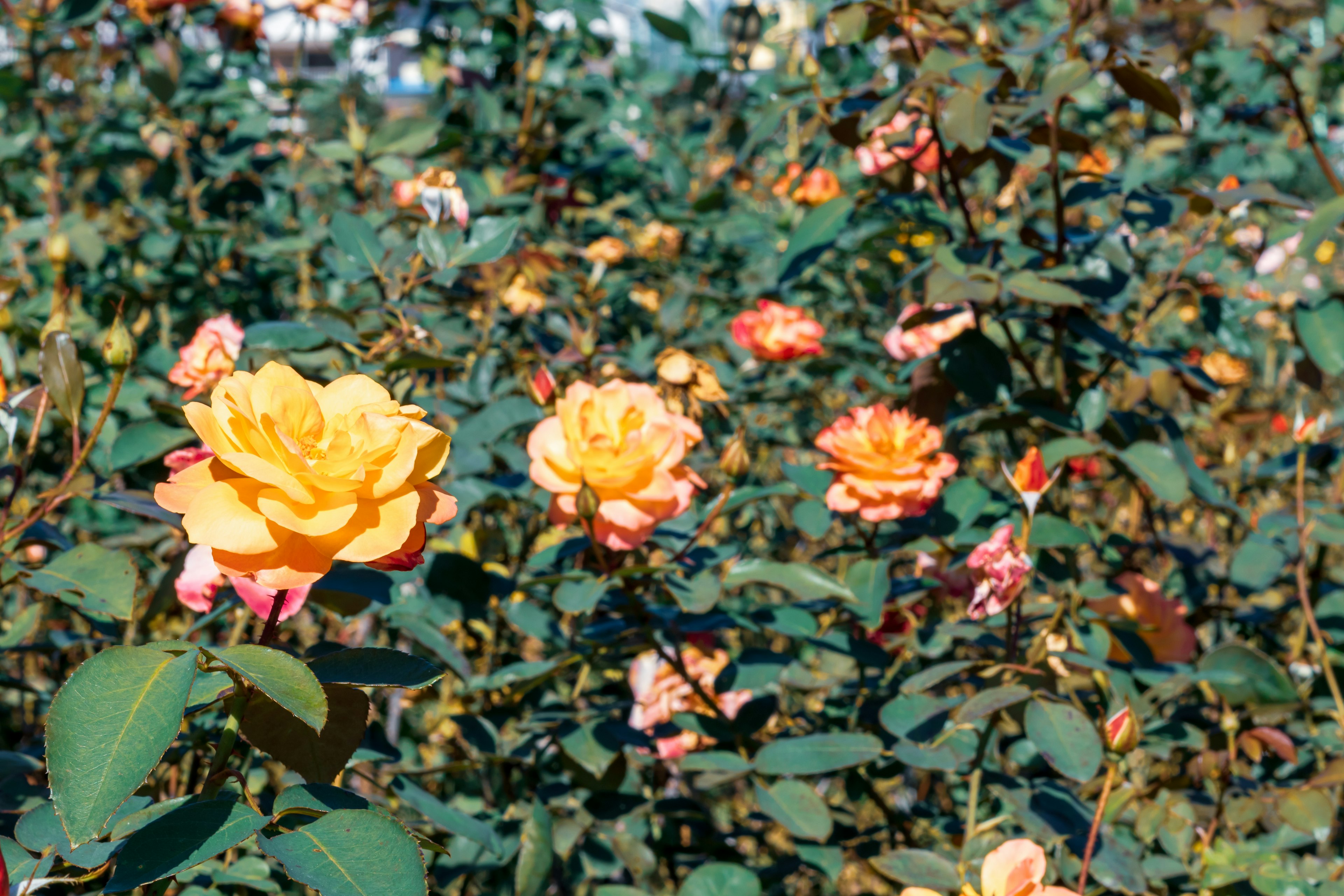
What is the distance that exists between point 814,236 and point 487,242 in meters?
0.42

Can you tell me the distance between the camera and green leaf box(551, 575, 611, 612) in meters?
0.92

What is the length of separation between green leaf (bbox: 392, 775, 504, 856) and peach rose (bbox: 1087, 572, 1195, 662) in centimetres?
85

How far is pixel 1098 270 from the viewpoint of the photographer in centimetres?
126

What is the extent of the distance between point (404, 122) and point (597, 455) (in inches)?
34.4

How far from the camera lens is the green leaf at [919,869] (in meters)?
0.87

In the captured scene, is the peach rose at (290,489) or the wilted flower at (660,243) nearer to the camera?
the peach rose at (290,489)

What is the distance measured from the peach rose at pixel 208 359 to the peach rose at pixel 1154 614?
3.65ft

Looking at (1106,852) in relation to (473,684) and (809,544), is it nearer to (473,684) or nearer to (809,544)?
(473,684)

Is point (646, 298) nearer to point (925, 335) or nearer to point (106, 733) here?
point (925, 335)

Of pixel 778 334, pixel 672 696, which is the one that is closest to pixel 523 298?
pixel 778 334

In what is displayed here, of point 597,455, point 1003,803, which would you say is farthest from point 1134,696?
point 597,455

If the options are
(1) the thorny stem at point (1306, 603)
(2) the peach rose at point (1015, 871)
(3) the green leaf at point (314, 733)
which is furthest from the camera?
(1) the thorny stem at point (1306, 603)

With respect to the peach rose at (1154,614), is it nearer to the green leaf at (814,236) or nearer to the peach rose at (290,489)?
the green leaf at (814,236)

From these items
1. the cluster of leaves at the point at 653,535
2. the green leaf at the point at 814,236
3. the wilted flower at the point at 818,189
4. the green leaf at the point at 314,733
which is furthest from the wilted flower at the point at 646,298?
the green leaf at the point at 314,733
